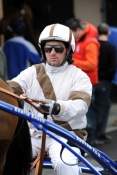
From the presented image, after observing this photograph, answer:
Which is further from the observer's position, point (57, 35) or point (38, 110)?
point (57, 35)

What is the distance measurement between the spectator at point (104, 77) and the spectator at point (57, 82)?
377cm

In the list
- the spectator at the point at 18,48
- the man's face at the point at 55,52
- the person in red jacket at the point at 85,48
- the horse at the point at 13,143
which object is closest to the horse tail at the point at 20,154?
the horse at the point at 13,143

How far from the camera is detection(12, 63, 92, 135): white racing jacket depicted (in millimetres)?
5035

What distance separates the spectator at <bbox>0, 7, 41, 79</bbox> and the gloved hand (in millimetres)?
4396

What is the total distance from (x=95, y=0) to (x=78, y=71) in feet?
22.9

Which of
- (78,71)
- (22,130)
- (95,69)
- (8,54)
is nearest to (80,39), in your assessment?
(95,69)

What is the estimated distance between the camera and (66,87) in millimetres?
A: 5184

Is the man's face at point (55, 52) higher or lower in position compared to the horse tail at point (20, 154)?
higher

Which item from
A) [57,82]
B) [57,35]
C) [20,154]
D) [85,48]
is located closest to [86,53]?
[85,48]

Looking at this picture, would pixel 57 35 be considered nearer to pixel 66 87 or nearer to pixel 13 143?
pixel 66 87

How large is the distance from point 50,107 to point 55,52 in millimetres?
746

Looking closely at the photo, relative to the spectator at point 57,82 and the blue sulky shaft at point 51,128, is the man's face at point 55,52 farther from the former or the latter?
the blue sulky shaft at point 51,128

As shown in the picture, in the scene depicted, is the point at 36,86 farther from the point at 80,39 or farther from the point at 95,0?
the point at 95,0

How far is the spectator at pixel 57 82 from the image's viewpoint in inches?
199
